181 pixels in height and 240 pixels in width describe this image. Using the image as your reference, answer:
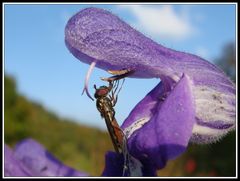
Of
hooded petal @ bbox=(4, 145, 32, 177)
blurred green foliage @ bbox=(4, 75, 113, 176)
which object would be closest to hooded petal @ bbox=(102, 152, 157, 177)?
hooded petal @ bbox=(4, 145, 32, 177)

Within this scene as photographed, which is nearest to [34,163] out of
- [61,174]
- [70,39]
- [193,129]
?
[61,174]

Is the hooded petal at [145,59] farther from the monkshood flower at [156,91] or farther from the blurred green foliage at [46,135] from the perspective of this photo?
the blurred green foliage at [46,135]

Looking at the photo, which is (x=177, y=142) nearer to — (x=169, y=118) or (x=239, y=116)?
(x=169, y=118)

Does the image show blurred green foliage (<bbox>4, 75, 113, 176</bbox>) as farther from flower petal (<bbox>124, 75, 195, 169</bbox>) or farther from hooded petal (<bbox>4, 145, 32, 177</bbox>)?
flower petal (<bbox>124, 75, 195, 169</bbox>)

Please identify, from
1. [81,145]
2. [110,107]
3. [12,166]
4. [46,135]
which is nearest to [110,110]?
[110,107]

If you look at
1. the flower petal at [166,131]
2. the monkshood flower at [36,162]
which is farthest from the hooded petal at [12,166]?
the flower petal at [166,131]

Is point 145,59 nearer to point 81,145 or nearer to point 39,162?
point 39,162

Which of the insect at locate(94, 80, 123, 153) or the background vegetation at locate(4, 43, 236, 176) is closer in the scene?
A: the insect at locate(94, 80, 123, 153)
